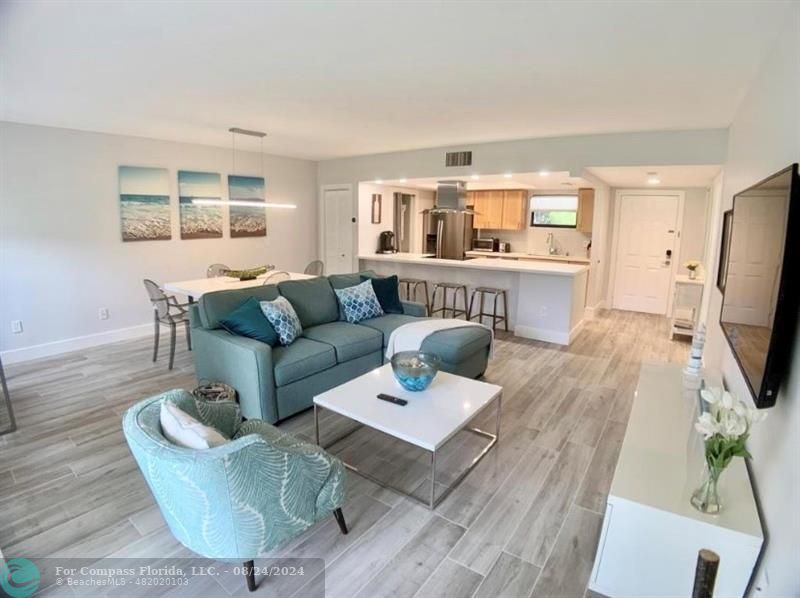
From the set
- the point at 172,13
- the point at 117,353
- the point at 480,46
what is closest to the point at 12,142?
the point at 117,353

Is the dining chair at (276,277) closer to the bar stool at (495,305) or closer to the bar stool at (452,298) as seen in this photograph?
the bar stool at (452,298)

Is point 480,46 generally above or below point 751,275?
above

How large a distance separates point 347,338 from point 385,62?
2158 mm

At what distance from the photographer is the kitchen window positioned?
7.95m

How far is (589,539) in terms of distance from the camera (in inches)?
86.2

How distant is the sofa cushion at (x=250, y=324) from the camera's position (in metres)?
3.36

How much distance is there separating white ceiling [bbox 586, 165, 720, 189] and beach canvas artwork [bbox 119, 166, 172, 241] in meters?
5.38

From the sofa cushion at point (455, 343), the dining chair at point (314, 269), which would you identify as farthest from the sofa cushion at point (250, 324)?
the dining chair at point (314, 269)

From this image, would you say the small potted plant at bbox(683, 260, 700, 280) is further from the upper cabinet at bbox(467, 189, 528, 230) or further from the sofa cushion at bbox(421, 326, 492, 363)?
the sofa cushion at bbox(421, 326, 492, 363)

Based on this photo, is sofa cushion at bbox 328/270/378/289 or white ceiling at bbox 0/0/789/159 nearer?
white ceiling at bbox 0/0/789/159

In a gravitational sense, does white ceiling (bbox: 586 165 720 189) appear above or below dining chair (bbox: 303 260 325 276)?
above

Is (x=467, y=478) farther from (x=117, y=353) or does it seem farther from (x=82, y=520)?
(x=117, y=353)

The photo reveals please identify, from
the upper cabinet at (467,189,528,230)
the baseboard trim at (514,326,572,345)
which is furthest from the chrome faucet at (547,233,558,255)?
the baseboard trim at (514,326,572,345)

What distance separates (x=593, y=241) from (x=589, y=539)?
225 inches
